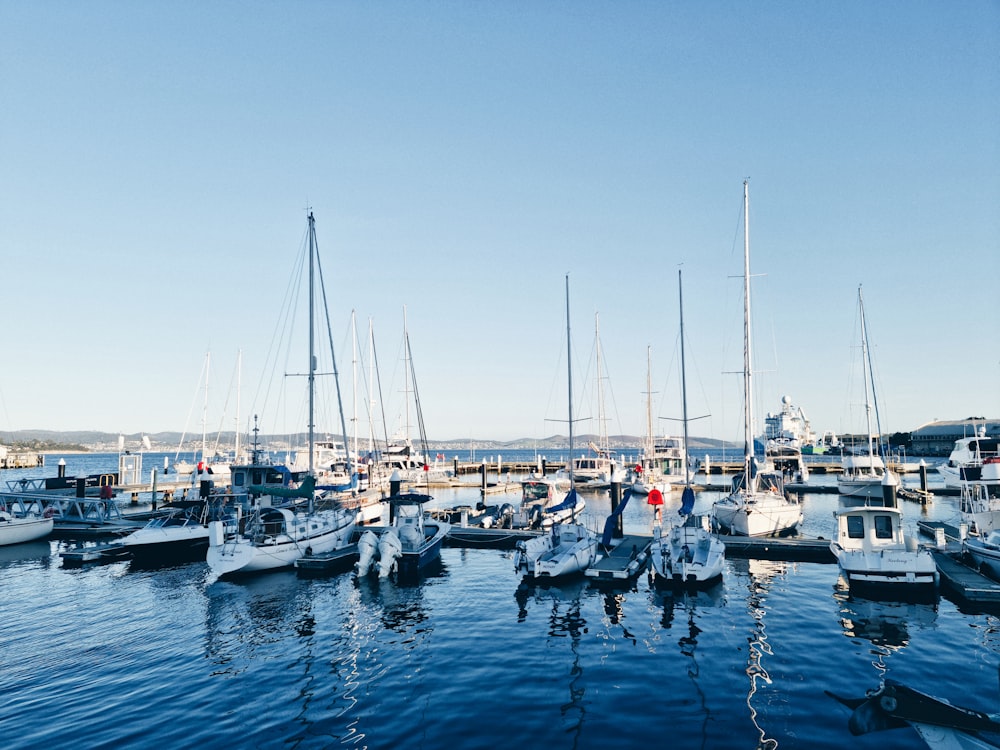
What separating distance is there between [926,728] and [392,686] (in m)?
12.3

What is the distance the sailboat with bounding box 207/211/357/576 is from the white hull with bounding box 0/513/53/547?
1482 cm

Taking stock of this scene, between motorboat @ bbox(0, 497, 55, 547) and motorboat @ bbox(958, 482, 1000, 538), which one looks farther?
motorboat @ bbox(0, 497, 55, 547)

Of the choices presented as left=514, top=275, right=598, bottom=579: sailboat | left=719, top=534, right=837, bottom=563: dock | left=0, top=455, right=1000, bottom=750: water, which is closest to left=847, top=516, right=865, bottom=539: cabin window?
left=0, top=455, right=1000, bottom=750: water

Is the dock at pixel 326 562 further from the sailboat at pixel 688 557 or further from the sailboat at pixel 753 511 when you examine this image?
the sailboat at pixel 753 511

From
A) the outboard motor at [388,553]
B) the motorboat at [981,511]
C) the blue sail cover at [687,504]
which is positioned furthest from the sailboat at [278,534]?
the motorboat at [981,511]

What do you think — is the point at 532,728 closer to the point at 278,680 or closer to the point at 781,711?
the point at 781,711

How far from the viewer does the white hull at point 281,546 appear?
2983cm

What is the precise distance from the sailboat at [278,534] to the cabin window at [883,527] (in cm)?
2796

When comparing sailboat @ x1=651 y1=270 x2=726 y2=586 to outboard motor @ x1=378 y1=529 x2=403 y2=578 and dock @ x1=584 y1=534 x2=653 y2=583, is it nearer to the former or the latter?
dock @ x1=584 y1=534 x2=653 y2=583

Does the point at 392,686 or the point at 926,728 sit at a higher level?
the point at 926,728

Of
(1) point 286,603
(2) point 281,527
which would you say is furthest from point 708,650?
(2) point 281,527

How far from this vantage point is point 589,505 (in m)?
64.4

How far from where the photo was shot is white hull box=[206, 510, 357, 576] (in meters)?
29.8

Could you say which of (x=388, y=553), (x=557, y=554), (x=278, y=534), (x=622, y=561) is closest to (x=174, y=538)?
(x=278, y=534)
